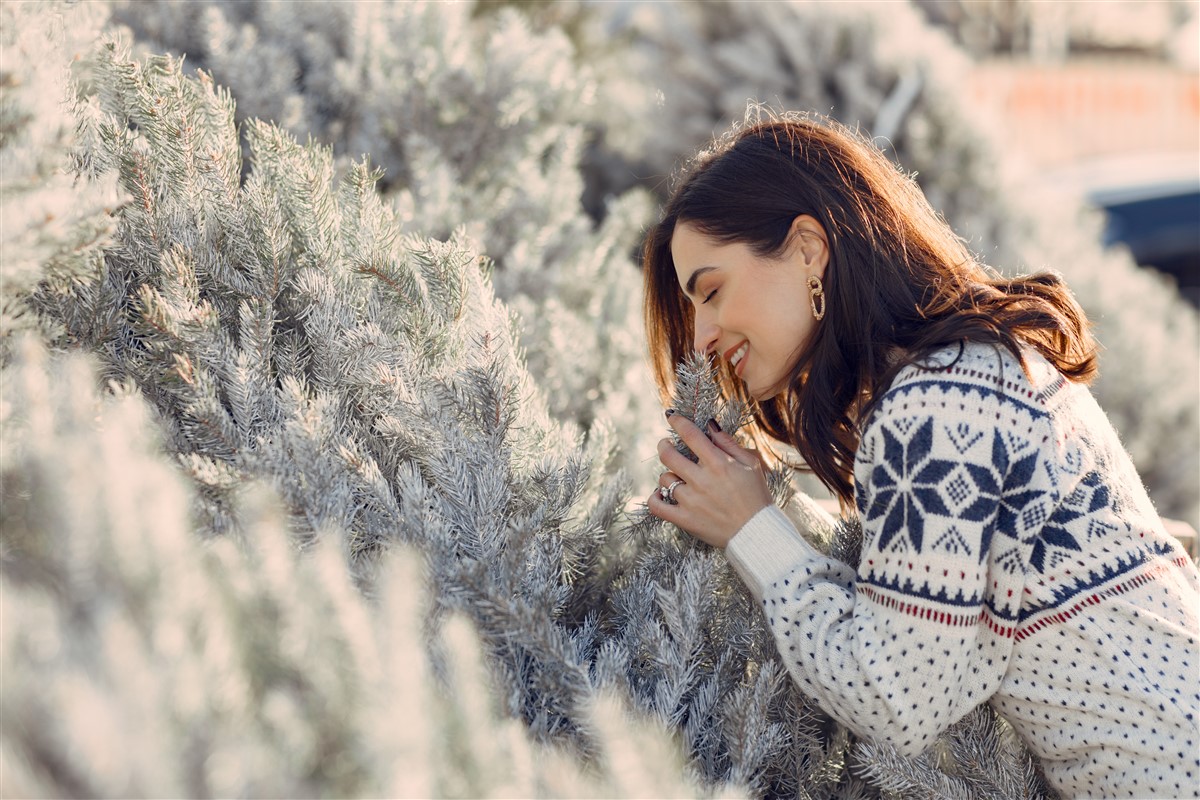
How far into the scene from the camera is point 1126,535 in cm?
164

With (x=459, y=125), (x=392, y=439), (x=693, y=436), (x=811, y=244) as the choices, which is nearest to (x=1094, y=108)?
(x=459, y=125)

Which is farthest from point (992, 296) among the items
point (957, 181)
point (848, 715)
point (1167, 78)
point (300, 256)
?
point (1167, 78)

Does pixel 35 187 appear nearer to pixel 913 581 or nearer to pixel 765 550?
pixel 765 550

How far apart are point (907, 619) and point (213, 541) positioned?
3.22 ft

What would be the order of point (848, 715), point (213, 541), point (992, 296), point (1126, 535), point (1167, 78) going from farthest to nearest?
point (1167, 78) < point (992, 296) < point (1126, 535) < point (848, 715) < point (213, 541)

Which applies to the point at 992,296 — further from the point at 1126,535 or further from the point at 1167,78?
the point at 1167,78

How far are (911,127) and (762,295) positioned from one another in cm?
279

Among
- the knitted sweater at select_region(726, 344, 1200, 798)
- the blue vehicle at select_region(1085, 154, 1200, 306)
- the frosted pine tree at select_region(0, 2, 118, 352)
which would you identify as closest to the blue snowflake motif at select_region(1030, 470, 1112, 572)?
the knitted sweater at select_region(726, 344, 1200, 798)

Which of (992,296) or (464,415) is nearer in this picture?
(464,415)

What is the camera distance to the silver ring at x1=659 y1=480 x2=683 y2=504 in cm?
168

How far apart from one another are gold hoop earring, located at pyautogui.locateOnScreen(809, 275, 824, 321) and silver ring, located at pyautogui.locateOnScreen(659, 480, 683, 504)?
43 cm

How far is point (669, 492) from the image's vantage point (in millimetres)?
1694

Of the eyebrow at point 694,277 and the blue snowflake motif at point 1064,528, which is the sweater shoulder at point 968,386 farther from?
the eyebrow at point 694,277

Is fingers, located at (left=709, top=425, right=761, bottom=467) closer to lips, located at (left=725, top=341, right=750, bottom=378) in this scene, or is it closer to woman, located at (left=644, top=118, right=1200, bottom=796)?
woman, located at (left=644, top=118, right=1200, bottom=796)
